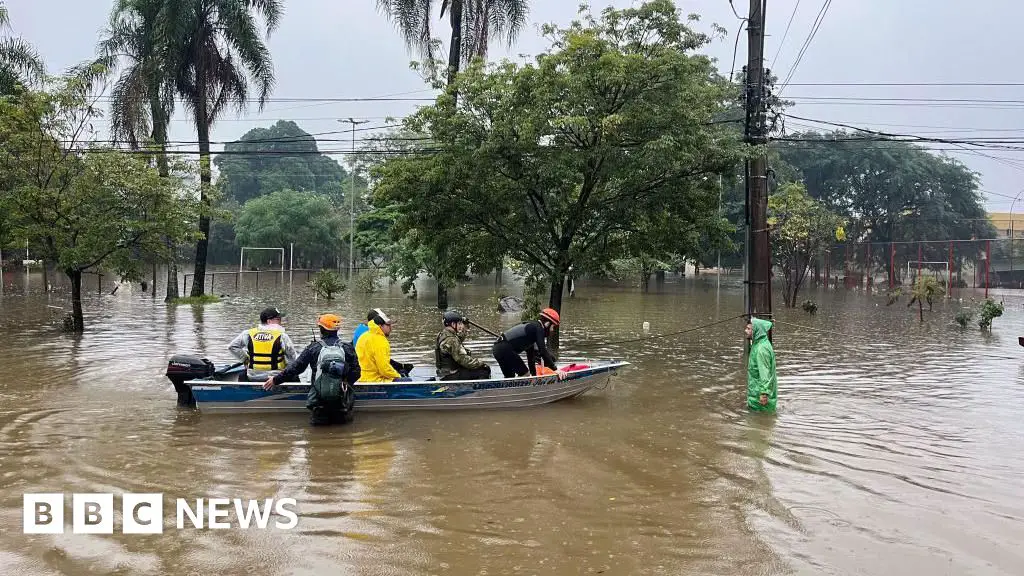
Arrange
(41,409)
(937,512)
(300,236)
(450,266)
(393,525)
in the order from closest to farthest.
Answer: (393,525), (937,512), (41,409), (450,266), (300,236)

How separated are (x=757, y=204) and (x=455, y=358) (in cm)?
594

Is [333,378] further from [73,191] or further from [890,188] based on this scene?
[890,188]

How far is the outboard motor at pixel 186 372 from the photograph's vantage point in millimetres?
10109

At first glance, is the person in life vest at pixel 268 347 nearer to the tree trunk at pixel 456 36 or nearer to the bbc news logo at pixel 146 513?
the bbc news logo at pixel 146 513

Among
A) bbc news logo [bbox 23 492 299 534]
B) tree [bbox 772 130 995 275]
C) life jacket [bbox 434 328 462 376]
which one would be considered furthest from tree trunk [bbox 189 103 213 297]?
tree [bbox 772 130 995 275]

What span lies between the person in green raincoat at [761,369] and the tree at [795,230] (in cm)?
2049

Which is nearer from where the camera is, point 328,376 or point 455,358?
point 328,376

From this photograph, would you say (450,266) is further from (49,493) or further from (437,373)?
(49,493)

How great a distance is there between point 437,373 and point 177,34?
21.4 metres

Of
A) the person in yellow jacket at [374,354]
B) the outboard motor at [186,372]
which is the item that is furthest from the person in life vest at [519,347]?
the outboard motor at [186,372]

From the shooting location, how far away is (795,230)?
1175 inches

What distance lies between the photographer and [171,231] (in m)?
18.2

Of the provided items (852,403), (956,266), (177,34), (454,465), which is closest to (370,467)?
(454,465)

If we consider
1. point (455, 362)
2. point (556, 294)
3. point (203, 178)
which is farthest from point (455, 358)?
point (203, 178)
